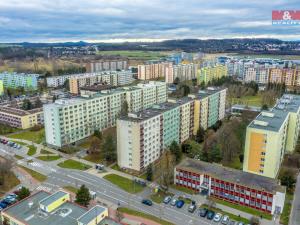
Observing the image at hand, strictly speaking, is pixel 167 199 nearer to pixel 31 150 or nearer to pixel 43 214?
pixel 43 214

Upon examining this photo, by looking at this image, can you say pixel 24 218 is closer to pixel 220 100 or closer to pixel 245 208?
pixel 245 208

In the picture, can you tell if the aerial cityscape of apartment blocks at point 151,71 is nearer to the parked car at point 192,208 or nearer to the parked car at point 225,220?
the parked car at point 192,208

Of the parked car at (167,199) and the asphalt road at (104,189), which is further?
the parked car at (167,199)

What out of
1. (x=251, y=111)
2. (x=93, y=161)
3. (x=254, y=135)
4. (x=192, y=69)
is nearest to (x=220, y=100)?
(x=251, y=111)

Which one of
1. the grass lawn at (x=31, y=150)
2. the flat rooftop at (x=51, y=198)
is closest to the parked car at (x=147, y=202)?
the flat rooftop at (x=51, y=198)

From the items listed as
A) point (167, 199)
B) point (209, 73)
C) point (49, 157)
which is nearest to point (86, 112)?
point (49, 157)

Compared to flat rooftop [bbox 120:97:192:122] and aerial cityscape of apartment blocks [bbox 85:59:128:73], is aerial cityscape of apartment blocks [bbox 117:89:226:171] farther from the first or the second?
aerial cityscape of apartment blocks [bbox 85:59:128:73]
